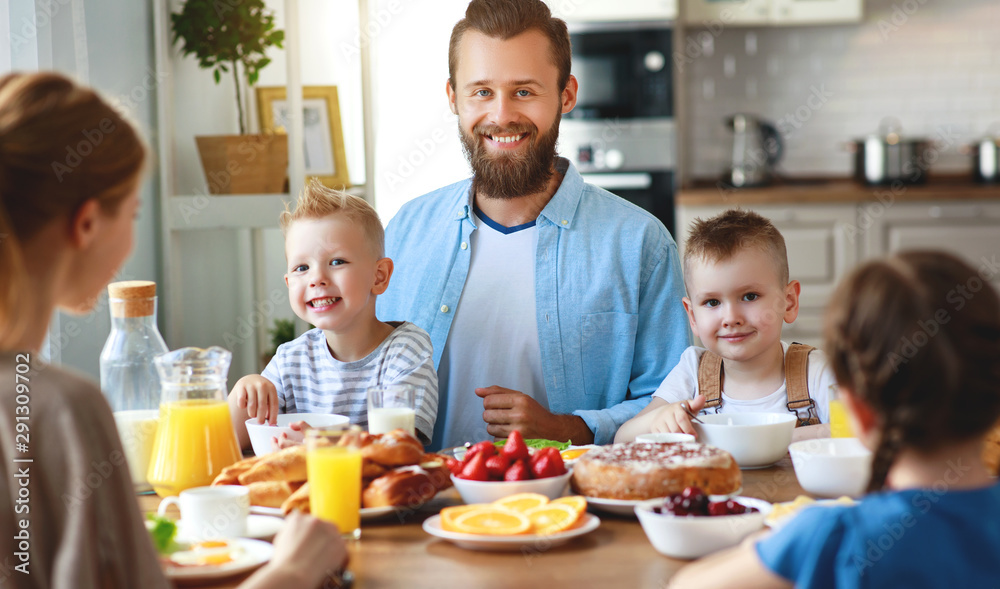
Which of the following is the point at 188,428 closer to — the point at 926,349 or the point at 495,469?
the point at 495,469

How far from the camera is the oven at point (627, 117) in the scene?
4.28 meters

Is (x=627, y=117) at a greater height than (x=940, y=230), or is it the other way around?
(x=627, y=117)

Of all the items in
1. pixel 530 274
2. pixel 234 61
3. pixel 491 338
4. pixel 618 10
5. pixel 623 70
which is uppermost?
pixel 618 10

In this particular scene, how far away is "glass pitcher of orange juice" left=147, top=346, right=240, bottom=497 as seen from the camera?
1.32m

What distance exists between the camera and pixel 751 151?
15.0ft

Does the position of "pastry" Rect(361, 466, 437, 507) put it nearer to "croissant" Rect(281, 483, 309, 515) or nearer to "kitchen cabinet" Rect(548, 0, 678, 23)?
"croissant" Rect(281, 483, 309, 515)

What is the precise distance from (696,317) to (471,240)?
63cm

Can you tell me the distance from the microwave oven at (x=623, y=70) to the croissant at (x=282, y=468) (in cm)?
325

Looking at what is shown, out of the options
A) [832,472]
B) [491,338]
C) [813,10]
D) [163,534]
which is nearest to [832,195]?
[813,10]

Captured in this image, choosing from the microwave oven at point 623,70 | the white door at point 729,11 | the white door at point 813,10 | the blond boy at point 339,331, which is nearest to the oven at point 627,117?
the microwave oven at point 623,70

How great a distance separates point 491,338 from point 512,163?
407mm

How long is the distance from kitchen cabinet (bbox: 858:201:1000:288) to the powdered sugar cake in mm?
3273

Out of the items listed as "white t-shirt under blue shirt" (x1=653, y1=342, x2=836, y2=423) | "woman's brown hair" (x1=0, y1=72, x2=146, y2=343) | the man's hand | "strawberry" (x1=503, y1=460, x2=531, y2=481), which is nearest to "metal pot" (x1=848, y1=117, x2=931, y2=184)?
"white t-shirt under blue shirt" (x1=653, y1=342, x2=836, y2=423)

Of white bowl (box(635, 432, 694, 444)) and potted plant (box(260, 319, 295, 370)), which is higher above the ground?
white bowl (box(635, 432, 694, 444))
